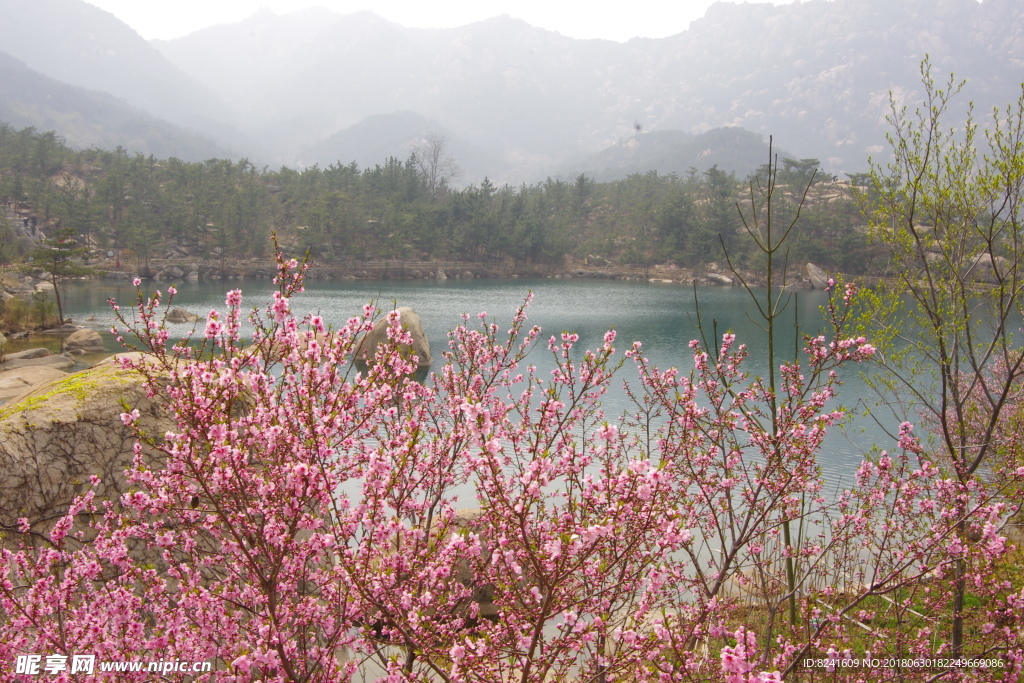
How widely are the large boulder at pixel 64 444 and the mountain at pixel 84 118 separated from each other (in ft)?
520

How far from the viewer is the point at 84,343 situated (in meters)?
20.8

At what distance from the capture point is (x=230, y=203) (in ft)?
177

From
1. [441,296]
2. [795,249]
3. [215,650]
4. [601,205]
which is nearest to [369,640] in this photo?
[215,650]

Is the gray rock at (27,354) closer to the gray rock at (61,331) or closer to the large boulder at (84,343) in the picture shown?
the large boulder at (84,343)

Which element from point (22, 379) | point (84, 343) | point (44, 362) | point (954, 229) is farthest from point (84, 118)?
point (954, 229)

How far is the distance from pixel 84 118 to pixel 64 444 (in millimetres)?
184304

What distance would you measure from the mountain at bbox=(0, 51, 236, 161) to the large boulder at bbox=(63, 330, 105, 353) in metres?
140

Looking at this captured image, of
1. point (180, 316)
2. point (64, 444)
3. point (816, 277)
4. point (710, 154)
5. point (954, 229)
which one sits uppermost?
point (710, 154)

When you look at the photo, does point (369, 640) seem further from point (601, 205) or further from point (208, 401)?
point (601, 205)

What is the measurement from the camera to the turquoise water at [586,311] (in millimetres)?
16531

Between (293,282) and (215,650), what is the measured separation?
1923 mm

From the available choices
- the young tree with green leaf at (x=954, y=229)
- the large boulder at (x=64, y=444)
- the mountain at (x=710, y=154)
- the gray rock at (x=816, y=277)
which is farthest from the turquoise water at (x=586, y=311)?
the mountain at (x=710, y=154)

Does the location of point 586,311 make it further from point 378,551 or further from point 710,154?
point 710,154

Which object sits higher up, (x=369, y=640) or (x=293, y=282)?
(x=293, y=282)
